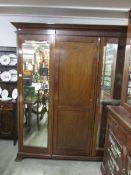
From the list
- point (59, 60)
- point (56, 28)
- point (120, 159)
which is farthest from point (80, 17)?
point (120, 159)

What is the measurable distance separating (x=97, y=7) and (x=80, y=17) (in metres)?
0.56

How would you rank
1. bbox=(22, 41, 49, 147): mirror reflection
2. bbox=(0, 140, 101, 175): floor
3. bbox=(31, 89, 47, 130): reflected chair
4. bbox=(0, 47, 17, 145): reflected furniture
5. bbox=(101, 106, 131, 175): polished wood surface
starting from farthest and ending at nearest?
bbox=(0, 47, 17, 145): reflected furniture, bbox=(31, 89, 47, 130): reflected chair, bbox=(22, 41, 49, 147): mirror reflection, bbox=(0, 140, 101, 175): floor, bbox=(101, 106, 131, 175): polished wood surface

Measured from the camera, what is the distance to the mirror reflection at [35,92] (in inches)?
94.8

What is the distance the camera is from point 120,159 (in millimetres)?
1672

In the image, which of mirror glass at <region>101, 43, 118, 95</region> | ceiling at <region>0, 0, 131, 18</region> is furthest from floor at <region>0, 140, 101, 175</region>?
ceiling at <region>0, 0, 131, 18</region>

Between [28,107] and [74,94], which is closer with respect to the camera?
[74,94]

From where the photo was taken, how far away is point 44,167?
241cm

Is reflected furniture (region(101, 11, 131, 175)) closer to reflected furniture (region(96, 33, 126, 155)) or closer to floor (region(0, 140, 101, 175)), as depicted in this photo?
floor (region(0, 140, 101, 175))

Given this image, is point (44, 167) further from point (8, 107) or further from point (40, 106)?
point (8, 107)

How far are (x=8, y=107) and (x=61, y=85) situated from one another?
1188mm

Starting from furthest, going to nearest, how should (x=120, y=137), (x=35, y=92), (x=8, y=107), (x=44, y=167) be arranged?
(x=8, y=107) < (x=35, y=92) < (x=44, y=167) < (x=120, y=137)

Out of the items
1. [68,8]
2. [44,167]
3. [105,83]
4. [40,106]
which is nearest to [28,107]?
[40,106]

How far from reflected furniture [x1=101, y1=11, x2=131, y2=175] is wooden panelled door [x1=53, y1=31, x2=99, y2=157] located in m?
0.49

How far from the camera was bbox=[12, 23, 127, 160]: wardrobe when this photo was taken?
91.3 inches
